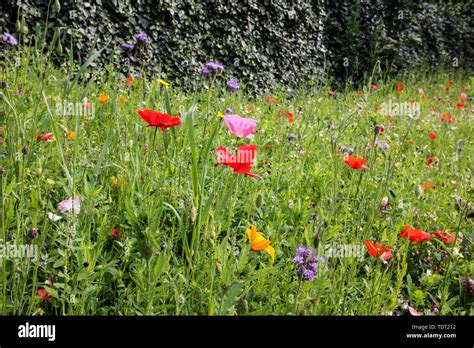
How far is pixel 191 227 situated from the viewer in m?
1.43

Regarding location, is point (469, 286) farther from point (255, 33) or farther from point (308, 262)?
point (255, 33)

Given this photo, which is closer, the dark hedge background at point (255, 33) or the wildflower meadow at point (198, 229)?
the wildflower meadow at point (198, 229)

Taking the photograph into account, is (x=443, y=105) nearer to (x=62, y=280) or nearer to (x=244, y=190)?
(x=244, y=190)

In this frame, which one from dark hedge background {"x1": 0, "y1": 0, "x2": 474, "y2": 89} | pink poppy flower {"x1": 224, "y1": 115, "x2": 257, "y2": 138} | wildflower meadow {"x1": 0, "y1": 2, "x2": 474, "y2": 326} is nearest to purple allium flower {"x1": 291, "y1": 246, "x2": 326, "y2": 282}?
wildflower meadow {"x1": 0, "y1": 2, "x2": 474, "y2": 326}

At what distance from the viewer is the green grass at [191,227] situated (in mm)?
1191

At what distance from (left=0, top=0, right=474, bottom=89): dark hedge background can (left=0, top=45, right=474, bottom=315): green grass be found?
601mm

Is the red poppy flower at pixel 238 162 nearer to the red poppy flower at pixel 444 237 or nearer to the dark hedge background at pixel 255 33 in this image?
the red poppy flower at pixel 444 237

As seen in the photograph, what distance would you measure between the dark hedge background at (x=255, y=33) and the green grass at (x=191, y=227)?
23.7 inches

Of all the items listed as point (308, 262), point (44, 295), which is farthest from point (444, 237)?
point (44, 295)

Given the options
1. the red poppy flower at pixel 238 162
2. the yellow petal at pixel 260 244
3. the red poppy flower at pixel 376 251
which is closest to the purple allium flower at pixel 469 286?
the red poppy flower at pixel 376 251

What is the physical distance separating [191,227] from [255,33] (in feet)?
13.3
